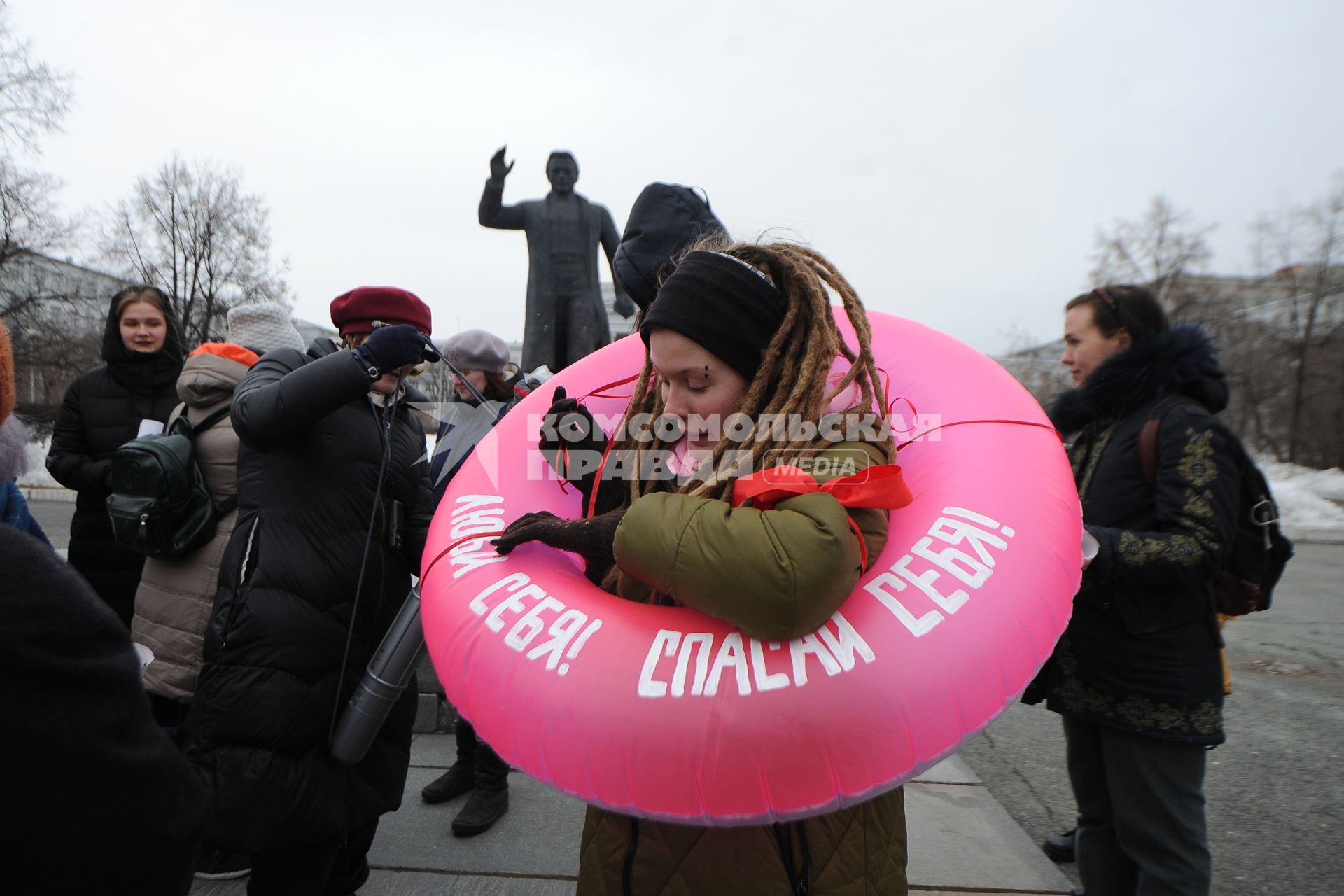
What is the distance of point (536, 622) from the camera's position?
4.19 feet

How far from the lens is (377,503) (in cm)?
220

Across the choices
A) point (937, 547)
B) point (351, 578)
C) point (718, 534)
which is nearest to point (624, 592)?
point (718, 534)

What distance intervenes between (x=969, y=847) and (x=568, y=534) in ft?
8.20

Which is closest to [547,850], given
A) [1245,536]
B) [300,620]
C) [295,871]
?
[295,871]

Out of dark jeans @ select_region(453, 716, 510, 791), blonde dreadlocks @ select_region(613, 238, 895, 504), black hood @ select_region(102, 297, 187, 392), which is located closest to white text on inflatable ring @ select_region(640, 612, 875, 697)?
blonde dreadlocks @ select_region(613, 238, 895, 504)

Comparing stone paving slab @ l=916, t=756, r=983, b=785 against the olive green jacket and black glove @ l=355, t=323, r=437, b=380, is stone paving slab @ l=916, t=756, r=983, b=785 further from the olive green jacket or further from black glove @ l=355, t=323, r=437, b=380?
black glove @ l=355, t=323, r=437, b=380

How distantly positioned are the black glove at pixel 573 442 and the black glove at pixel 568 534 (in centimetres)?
23

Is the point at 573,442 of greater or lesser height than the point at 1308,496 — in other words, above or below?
above

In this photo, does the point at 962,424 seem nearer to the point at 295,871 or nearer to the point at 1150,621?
the point at 1150,621

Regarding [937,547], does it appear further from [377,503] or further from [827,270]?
[377,503]

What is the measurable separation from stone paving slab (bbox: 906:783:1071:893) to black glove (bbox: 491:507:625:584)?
2.11m

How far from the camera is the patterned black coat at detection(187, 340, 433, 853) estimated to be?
1.93 metres

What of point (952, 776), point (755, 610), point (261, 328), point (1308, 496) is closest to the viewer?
point (755, 610)

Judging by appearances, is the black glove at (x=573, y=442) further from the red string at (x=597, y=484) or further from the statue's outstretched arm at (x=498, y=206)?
the statue's outstretched arm at (x=498, y=206)
